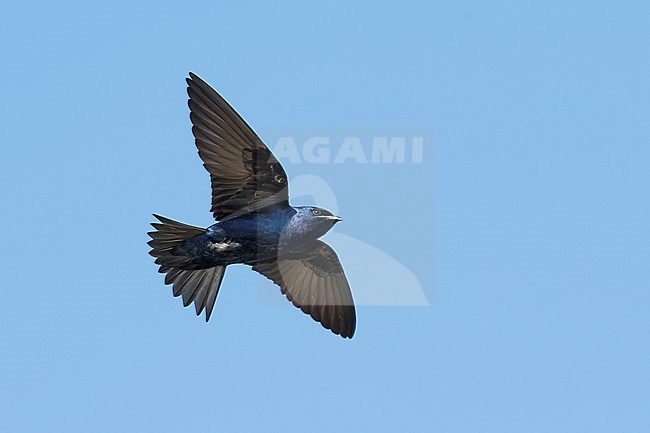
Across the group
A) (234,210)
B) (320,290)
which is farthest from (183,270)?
(320,290)

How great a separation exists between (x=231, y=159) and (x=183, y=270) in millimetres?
1483

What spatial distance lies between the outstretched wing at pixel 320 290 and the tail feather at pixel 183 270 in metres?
0.83

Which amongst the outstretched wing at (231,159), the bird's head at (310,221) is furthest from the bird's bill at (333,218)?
the outstretched wing at (231,159)

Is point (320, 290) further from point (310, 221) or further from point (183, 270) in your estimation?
point (310, 221)

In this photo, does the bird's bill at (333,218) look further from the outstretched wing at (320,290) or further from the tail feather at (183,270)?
the outstretched wing at (320,290)

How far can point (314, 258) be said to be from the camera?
17.9 meters

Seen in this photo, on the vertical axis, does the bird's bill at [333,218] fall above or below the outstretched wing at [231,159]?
below

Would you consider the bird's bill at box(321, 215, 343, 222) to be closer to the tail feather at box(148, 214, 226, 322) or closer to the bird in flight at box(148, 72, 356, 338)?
the bird in flight at box(148, 72, 356, 338)

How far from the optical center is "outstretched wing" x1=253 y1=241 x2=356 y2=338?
1802 cm

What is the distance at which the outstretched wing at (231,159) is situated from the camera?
15820mm

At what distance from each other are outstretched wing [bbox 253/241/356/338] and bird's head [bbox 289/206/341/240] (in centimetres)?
198

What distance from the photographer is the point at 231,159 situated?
634 inches

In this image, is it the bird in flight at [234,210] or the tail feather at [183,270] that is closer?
the bird in flight at [234,210]

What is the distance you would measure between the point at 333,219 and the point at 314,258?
81.4 inches
